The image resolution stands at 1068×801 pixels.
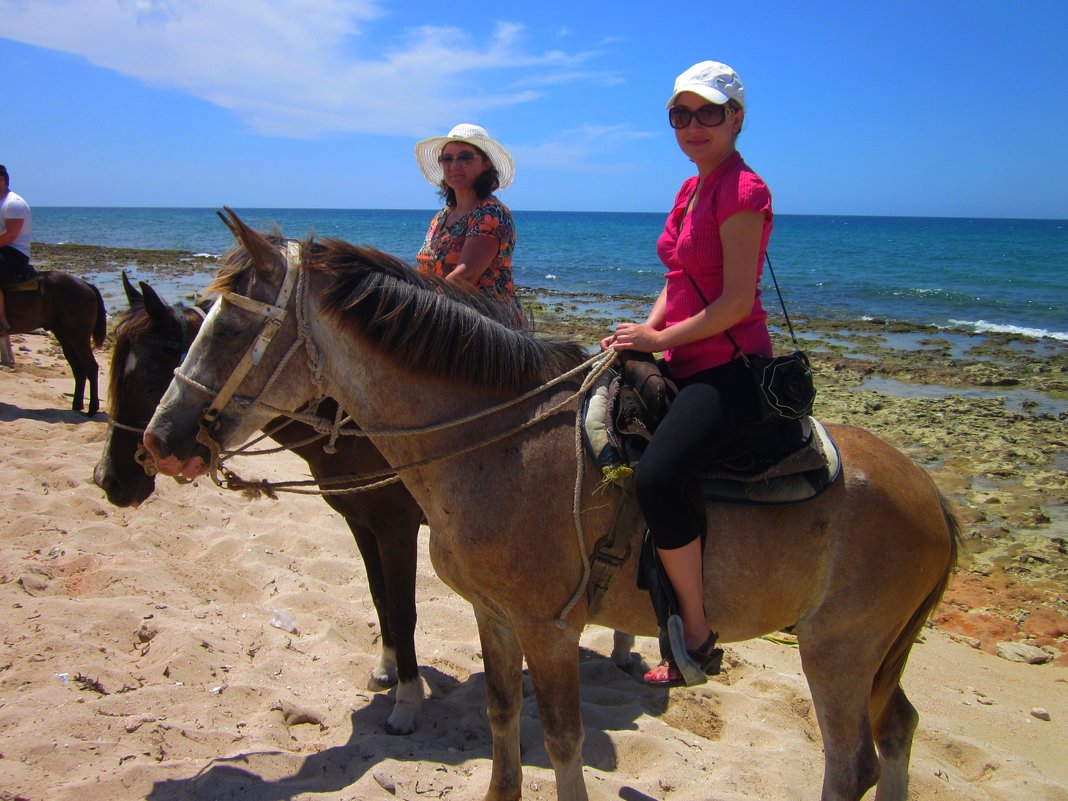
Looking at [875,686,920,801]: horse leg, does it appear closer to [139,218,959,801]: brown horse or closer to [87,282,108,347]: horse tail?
[139,218,959,801]: brown horse

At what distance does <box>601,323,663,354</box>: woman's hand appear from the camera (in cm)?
258

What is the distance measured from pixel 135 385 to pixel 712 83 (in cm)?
A: 326

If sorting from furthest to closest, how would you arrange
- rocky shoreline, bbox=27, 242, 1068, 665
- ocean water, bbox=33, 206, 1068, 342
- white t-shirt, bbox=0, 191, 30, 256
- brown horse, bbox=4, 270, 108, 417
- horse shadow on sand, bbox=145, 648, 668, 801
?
ocean water, bbox=33, 206, 1068, 342 < brown horse, bbox=4, 270, 108, 417 < white t-shirt, bbox=0, 191, 30, 256 < rocky shoreline, bbox=27, 242, 1068, 665 < horse shadow on sand, bbox=145, 648, 668, 801

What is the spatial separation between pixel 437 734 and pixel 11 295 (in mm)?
8735

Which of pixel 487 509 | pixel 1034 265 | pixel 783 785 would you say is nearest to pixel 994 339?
pixel 783 785

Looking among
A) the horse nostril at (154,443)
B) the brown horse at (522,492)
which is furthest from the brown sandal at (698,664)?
the horse nostril at (154,443)

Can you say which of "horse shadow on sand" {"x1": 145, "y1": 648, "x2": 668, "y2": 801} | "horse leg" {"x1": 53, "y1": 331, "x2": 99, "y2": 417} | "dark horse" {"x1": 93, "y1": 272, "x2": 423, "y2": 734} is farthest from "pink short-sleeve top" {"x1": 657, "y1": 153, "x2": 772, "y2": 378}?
"horse leg" {"x1": 53, "y1": 331, "x2": 99, "y2": 417}

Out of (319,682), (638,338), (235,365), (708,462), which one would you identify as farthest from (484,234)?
(319,682)

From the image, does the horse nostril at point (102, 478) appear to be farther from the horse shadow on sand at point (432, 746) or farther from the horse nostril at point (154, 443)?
the horse nostril at point (154, 443)

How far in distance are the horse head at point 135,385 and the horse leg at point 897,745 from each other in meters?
3.76

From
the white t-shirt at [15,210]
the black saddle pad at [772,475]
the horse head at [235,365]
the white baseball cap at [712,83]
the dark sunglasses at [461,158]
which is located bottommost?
the black saddle pad at [772,475]

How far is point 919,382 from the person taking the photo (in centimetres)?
1290

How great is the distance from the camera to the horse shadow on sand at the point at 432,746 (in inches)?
122

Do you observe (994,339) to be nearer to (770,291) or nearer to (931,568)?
(770,291)
